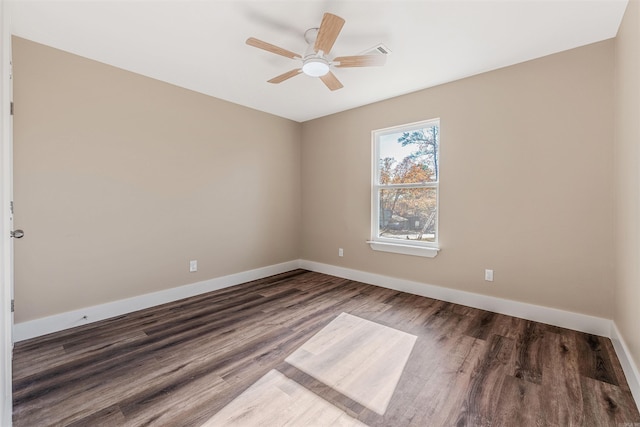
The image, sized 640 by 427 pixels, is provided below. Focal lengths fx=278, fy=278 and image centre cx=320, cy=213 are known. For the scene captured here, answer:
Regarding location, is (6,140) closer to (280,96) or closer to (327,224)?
(280,96)

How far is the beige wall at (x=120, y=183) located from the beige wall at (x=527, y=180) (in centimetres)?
212

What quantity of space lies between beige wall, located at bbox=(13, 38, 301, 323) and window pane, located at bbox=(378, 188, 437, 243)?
186cm

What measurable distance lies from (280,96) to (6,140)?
2637mm

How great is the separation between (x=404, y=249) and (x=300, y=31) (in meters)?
2.64

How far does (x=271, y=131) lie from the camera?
14.1ft

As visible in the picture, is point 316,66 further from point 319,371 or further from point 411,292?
point 411,292

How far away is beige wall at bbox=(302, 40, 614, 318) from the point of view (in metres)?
2.38

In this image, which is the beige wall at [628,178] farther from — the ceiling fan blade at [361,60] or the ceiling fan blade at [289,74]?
the ceiling fan blade at [289,74]

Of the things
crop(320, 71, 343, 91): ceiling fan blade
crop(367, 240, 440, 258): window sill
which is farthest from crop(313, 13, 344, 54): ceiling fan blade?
crop(367, 240, 440, 258): window sill

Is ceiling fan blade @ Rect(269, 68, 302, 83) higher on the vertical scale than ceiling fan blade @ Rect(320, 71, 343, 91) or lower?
higher

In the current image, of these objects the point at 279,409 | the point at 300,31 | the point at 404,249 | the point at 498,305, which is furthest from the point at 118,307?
the point at 498,305

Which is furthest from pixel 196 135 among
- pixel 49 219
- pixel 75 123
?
pixel 49 219

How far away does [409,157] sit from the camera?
142 inches

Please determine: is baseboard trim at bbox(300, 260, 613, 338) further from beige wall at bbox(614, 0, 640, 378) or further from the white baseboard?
beige wall at bbox(614, 0, 640, 378)
